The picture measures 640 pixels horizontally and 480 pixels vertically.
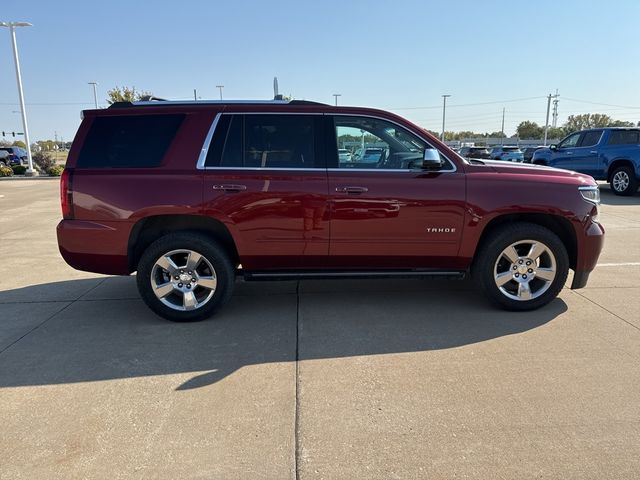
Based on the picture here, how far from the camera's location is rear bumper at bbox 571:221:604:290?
4.35 meters

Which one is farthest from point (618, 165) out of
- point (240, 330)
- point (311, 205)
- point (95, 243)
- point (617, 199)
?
point (95, 243)

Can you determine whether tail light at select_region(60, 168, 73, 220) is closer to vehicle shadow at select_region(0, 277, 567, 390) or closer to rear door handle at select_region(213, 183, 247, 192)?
vehicle shadow at select_region(0, 277, 567, 390)

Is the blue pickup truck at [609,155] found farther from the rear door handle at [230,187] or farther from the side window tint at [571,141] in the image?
the rear door handle at [230,187]

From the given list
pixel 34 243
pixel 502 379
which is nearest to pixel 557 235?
pixel 502 379

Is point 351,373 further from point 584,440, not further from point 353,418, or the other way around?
point 584,440

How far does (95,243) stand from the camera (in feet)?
13.7

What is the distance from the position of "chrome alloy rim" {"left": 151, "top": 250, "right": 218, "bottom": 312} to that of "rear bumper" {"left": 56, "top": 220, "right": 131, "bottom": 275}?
0.37 meters

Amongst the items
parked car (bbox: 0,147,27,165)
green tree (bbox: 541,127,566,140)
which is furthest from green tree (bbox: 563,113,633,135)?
parked car (bbox: 0,147,27,165)

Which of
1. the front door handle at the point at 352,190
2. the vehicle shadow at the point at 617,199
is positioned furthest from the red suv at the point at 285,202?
the vehicle shadow at the point at 617,199

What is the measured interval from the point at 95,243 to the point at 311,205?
6.62 ft

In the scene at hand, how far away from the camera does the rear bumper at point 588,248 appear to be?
4.35 meters

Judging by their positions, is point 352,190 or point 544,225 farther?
point 544,225

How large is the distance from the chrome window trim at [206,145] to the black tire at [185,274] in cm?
65

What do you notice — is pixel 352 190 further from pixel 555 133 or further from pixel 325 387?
pixel 555 133
